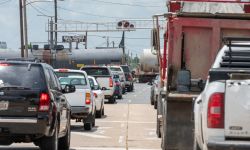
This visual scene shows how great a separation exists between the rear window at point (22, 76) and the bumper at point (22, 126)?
2.04ft

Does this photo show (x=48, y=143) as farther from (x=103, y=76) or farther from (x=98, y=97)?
(x=103, y=76)

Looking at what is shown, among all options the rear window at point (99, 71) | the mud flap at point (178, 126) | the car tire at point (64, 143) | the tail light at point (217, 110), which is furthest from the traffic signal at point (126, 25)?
the tail light at point (217, 110)

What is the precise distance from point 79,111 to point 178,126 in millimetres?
8140

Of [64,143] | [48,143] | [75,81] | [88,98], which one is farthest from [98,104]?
[48,143]

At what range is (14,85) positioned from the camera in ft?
43.0

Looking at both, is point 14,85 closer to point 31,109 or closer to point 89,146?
point 31,109

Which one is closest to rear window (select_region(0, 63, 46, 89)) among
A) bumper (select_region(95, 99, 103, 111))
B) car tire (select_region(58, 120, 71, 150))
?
car tire (select_region(58, 120, 71, 150))

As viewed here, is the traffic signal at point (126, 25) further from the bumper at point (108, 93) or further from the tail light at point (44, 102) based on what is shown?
the tail light at point (44, 102)

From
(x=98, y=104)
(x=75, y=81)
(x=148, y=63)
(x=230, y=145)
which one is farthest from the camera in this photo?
(x=148, y=63)

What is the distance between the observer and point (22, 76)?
43.3 feet

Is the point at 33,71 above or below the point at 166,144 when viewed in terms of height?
above

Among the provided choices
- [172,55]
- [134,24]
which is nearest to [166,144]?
[172,55]

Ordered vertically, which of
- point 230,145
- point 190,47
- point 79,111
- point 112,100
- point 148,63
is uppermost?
point 190,47

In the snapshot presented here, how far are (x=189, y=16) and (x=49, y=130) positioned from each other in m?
3.29
